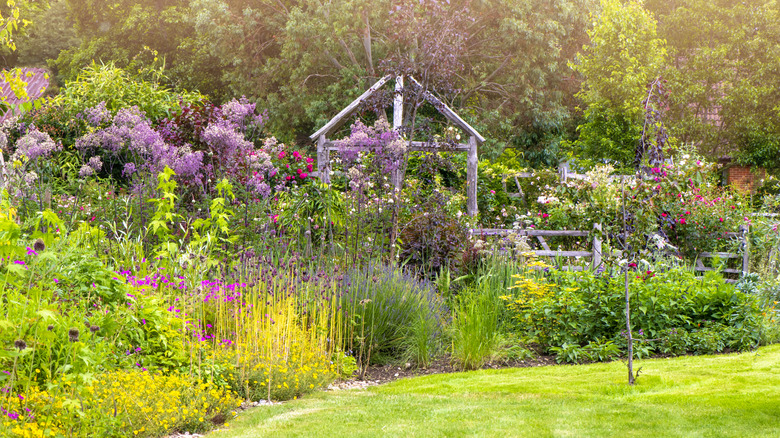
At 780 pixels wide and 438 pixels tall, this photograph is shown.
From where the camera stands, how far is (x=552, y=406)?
4.73 meters

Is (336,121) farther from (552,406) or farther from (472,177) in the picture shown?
(552,406)

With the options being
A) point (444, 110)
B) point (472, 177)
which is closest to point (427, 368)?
point (444, 110)

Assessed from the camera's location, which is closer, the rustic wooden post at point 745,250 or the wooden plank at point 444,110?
the wooden plank at point 444,110

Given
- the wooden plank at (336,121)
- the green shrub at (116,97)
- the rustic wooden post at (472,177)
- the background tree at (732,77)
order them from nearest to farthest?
the wooden plank at (336,121) → the rustic wooden post at (472,177) → the green shrub at (116,97) → the background tree at (732,77)

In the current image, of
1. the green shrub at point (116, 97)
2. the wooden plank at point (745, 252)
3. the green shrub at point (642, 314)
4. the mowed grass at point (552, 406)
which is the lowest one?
the mowed grass at point (552, 406)

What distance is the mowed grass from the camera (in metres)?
4.16

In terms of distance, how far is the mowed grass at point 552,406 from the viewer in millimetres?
4160

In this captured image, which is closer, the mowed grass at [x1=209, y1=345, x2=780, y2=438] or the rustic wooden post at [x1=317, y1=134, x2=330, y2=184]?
the mowed grass at [x1=209, y1=345, x2=780, y2=438]

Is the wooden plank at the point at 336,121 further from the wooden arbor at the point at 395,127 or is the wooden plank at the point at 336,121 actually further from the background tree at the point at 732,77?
the background tree at the point at 732,77

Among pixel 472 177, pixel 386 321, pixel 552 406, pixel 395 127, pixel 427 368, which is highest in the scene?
pixel 395 127

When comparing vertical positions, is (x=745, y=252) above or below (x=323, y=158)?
below

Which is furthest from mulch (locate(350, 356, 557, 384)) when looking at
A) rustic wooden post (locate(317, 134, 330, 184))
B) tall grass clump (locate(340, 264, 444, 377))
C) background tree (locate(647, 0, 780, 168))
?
background tree (locate(647, 0, 780, 168))

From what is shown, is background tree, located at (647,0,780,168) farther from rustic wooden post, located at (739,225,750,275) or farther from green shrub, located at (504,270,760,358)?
green shrub, located at (504,270,760,358)

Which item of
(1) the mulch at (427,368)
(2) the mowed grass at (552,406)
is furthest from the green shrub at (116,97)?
(2) the mowed grass at (552,406)
